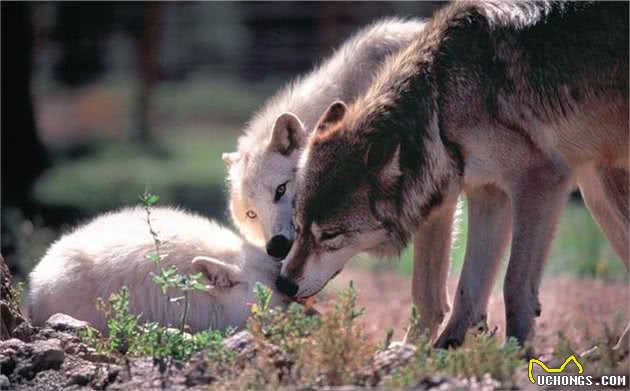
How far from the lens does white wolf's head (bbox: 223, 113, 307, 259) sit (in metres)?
7.95

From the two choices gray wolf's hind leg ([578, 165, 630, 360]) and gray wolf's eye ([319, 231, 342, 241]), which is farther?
gray wolf's hind leg ([578, 165, 630, 360])

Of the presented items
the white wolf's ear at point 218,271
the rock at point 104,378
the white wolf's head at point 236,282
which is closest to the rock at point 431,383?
the rock at point 104,378

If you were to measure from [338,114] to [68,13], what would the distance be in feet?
65.5

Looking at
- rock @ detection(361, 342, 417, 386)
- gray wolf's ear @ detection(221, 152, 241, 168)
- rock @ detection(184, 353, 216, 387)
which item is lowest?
rock @ detection(361, 342, 417, 386)

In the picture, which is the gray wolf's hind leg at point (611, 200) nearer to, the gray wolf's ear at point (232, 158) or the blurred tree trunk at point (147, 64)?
the gray wolf's ear at point (232, 158)

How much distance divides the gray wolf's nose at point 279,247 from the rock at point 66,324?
119 centimetres

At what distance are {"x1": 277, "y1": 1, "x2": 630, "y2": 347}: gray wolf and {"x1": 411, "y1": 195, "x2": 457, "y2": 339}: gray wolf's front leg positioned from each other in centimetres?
55

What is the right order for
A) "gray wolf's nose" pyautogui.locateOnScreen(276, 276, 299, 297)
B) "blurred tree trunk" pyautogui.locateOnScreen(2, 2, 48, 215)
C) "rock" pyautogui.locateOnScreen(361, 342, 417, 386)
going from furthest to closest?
1. "blurred tree trunk" pyautogui.locateOnScreen(2, 2, 48, 215)
2. "gray wolf's nose" pyautogui.locateOnScreen(276, 276, 299, 297)
3. "rock" pyautogui.locateOnScreen(361, 342, 417, 386)

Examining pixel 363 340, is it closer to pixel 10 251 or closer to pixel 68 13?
pixel 10 251

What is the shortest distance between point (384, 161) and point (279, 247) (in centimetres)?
103

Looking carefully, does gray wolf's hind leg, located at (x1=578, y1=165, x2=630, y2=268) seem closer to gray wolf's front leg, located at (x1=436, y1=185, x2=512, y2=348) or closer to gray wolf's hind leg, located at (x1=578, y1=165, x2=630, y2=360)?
gray wolf's hind leg, located at (x1=578, y1=165, x2=630, y2=360)

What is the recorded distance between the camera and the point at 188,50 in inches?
1075

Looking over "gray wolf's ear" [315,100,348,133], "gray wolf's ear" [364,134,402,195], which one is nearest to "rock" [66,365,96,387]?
"gray wolf's ear" [364,134,402,195]

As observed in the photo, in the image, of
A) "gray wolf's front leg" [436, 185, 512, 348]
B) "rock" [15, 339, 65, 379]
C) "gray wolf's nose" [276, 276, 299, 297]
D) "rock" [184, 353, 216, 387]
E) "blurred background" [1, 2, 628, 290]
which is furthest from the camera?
"blurred background" [1, 2, 628, 290]
